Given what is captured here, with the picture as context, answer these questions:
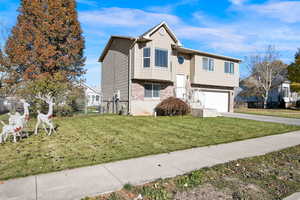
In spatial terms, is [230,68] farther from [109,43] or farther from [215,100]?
[109,43]

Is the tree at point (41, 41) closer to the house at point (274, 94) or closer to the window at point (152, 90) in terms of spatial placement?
the window at point (152, 90)

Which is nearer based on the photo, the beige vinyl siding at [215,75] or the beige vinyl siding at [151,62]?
the beige vinyl siding at [151,62]

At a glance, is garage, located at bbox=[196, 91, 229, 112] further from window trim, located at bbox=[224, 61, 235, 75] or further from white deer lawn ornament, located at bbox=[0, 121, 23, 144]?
white deer lawn ornament, located at bbox=[0, 121, 23, 144]

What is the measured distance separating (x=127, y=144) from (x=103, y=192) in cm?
317

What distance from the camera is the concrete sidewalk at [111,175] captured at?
3.02 meters

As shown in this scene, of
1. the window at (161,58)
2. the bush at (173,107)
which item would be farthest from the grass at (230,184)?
the window at (161,58)

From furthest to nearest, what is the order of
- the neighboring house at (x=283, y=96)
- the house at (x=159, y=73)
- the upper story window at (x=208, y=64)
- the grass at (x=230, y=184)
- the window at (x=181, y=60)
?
A: the neighboring house at (x=283, y=96)
the upper story window at (x=208, y=64)
the window at (x=181, y=60)
the house at (x=159, y=73)
the grass at (x=230, y=184)

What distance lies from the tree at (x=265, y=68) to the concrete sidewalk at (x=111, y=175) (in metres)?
34.0

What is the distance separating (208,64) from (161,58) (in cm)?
585

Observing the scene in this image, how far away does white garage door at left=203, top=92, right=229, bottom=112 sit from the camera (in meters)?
19.0

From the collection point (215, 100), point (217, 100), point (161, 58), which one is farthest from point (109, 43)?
point (217, 100)

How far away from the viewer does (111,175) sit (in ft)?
12.1

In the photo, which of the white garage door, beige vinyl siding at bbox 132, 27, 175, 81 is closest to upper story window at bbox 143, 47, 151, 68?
beige vinyl siding at bbox 132, 27, 175, 81

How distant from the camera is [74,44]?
17578 mm
